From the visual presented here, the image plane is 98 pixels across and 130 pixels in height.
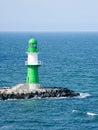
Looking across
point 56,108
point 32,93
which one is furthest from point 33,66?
point 56,108

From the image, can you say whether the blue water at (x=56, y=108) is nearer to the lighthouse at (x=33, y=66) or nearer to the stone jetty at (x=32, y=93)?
the stone jetty at (x=32, y=93)

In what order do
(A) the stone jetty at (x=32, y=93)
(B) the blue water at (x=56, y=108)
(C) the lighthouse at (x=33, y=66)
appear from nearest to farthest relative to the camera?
(B) the blue water at (x=56, y=108)
(A) the stone jetty at (x=32, y=93)
(C) the lighthouse at (x=33, y=66)

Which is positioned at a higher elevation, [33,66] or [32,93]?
[33,66]

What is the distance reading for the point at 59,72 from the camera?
336 ft

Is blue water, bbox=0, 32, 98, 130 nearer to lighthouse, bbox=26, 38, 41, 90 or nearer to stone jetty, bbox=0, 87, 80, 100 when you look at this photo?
stone jetty, bbox=0, 87, 80, 100

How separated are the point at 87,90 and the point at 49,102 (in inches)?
423

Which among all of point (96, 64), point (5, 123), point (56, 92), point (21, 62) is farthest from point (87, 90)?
point (21, 62)

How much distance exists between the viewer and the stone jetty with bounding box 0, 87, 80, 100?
74000mm

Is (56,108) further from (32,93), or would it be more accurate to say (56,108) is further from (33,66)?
(33,66)

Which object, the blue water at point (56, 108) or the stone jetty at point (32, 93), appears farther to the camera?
the stone jetty at point (32, 93)

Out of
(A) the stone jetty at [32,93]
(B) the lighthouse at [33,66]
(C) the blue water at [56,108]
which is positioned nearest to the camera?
(C) the blue water at [56,108]

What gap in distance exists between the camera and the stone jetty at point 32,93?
74.0m

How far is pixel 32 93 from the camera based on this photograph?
74.4 m

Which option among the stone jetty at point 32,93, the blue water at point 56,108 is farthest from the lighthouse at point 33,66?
the blue water at point 56,108
